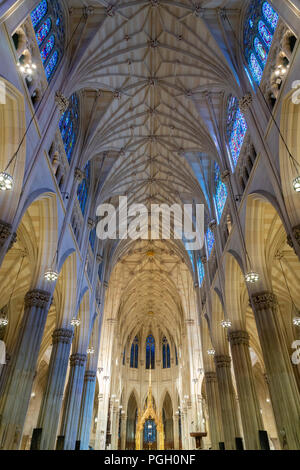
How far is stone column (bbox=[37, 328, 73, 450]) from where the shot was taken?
12.7 meters

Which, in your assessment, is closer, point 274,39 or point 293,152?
point 293,152

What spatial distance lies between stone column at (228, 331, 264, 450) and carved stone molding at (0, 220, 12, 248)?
11562mm

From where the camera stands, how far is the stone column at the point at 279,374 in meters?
9.36

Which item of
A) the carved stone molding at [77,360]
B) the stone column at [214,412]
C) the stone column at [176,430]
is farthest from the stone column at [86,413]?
the stone column at [176,430]

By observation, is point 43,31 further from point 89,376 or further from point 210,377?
point 210,377

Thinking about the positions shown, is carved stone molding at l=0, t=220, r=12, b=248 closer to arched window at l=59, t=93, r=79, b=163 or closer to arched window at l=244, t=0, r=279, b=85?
arched window at l=59, t=93, r=79, b=163

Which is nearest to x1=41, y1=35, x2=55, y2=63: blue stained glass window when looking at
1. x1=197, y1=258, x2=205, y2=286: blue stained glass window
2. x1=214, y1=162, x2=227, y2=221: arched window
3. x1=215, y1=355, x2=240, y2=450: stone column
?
x1=214, y1=162, x2=227, y2=221: arched window

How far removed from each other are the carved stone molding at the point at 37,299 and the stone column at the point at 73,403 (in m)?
8.15

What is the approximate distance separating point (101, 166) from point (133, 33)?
27.4ft

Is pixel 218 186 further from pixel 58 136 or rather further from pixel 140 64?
pixel 58 136

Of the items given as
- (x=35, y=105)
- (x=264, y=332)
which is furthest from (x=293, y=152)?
(x=35, y=105)

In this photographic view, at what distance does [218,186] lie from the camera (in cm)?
1967

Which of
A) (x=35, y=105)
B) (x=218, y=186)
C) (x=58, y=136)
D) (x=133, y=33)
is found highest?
(x=133, y=33)


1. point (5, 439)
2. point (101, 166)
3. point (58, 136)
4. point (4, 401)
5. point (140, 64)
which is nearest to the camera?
point (5, 439)
